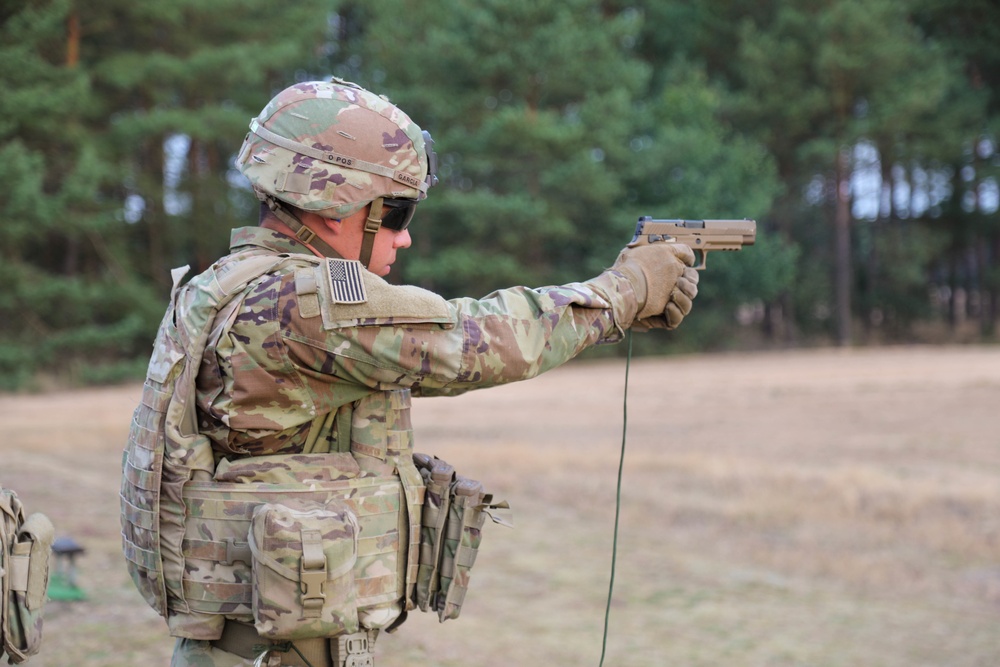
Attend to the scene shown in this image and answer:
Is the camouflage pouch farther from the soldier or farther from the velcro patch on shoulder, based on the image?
the velcro patch on shoulder

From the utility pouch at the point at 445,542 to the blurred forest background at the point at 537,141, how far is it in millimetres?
19787

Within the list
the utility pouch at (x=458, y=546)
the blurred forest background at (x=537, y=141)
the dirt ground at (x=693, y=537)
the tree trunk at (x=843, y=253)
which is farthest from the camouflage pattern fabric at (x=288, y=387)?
the tree trunk at (x=843, y=253)

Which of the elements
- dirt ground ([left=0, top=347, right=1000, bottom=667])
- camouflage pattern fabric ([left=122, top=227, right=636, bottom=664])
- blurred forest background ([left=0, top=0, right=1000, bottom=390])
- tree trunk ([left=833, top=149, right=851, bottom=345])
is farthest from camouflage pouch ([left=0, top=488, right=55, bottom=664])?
tree trunk ([left=833, top=149, right=851, bottom=345])

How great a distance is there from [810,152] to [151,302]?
17906mm

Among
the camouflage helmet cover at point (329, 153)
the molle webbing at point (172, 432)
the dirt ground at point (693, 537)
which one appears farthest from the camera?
the dirt ground at point (693, 537)

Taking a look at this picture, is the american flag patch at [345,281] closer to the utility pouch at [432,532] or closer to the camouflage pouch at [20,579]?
the utility pouch at [432,532]

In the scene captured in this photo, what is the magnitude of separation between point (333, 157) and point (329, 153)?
0.05 ft

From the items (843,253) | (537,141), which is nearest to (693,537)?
(537,141)

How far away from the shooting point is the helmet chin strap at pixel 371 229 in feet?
8.56

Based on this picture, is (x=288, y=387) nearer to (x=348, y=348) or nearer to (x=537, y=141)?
(x=348, y=348)

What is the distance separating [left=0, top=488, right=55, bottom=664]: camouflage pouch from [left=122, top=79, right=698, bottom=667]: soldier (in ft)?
0.69

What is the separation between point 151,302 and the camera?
78.2ft

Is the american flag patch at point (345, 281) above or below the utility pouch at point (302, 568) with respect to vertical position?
above

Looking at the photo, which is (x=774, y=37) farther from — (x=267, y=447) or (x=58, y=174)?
(x=267, y=447)
